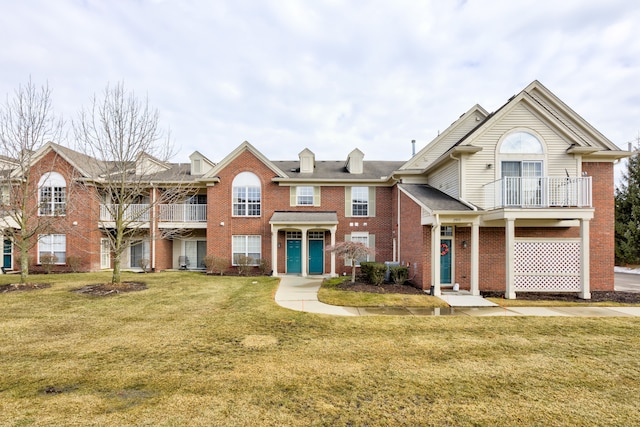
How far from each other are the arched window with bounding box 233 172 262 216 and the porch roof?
4.49 ft

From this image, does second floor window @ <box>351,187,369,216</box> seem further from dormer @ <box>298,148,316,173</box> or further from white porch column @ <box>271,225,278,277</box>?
white porch column @ <box>271,225,278,277</box>

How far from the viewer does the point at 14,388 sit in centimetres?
455

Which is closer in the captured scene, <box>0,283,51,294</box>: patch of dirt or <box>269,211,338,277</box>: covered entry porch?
<box>0,283,51,294</box>: patch of dirt

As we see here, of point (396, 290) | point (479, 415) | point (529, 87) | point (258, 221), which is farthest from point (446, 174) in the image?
point (479, 415)

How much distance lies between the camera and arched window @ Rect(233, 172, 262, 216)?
17.9 m

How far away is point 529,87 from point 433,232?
8113 millimetres

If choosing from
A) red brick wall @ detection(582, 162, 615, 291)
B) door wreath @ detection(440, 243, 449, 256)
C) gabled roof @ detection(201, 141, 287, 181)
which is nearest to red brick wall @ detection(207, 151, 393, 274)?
gabled roof @ detection(201, 141, 287, 181)

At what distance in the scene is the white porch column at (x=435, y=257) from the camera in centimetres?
1161

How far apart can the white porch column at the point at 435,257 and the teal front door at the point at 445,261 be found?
4.39 ft

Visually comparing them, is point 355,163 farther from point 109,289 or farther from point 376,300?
point 109,289

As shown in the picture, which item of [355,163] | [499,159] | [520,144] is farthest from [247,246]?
[520,144]

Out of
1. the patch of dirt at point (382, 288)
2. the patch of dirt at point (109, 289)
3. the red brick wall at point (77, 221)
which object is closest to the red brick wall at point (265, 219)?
the patch of dirt at point (382, 288)

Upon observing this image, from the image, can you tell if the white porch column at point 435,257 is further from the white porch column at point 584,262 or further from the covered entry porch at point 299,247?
the covered entry porch at point 299,247

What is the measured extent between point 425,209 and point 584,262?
240 inches
